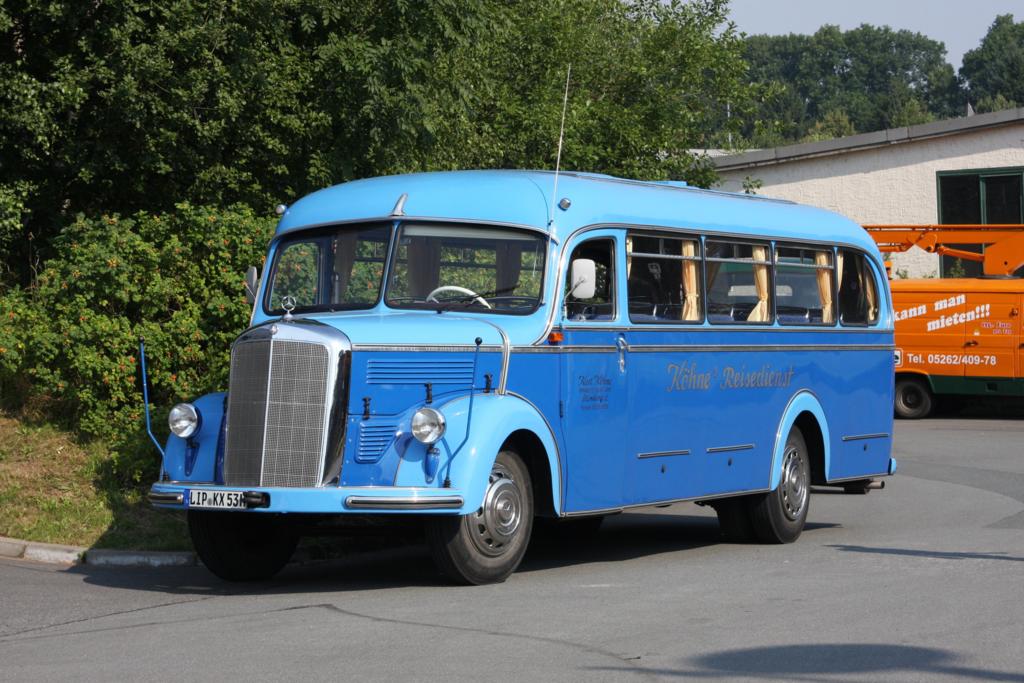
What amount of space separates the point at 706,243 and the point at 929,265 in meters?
26.1

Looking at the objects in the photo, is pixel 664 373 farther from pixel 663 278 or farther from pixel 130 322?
pixel 130 322

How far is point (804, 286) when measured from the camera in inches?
527

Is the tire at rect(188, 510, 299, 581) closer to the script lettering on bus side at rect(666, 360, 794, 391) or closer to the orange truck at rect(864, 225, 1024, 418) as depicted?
the script lettering on bus side at rect(666, 360, 794, 391)

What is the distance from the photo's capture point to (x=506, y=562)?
9.70 metres

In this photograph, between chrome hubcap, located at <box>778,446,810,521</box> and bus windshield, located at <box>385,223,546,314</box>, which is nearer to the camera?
bus windshield, located at <box>385,223,546,314</box>

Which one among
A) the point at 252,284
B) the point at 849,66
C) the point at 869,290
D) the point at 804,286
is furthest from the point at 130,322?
the point at 849,66

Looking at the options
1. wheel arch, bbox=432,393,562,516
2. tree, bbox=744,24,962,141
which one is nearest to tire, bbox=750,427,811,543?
wheel arch, bbox=432,393,562,516

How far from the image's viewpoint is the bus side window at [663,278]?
437 inches

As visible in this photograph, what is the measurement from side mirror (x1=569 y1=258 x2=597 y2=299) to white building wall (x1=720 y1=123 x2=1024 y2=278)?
2645 centimetres

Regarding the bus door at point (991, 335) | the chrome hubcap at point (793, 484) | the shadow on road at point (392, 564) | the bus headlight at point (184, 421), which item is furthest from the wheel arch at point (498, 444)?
the bus door at point (991, 335)

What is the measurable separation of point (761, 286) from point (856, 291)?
1.92 meters

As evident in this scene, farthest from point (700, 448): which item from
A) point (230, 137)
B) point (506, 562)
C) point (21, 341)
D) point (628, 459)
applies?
point (230, 137)

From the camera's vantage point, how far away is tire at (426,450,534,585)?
940 cm

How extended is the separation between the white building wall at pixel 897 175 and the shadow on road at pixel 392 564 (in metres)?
23.6
